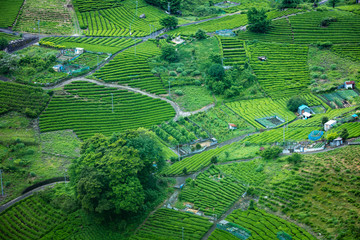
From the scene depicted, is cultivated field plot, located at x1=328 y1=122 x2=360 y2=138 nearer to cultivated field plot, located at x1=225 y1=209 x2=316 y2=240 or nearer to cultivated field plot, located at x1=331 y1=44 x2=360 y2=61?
cultivated field plot, located at x1=225 y1=209 x2=316 y2=240

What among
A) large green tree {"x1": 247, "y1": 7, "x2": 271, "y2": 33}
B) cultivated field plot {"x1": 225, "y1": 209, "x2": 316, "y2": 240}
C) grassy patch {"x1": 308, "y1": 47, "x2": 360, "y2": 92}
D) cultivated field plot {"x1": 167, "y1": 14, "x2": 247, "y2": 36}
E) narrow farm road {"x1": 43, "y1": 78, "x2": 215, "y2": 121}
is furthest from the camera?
cultivated field plot {"x1": 167, "y1": 14, "x2": 247, "y2": 36}

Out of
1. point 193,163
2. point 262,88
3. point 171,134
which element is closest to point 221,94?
point 262,88

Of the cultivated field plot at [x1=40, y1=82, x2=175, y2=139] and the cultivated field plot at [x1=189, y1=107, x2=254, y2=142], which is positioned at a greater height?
the cultivated field plot at [x1=40, y1=82, x2=175, y2=139]

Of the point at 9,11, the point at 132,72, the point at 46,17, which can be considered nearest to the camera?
the point at 132,72

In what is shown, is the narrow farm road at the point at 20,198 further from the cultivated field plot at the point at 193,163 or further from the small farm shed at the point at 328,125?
the small farm shed at the point at 328,125

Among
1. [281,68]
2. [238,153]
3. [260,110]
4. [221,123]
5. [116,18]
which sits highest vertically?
[116,18]

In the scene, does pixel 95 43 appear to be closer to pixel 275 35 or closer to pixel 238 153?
pixel 275 35

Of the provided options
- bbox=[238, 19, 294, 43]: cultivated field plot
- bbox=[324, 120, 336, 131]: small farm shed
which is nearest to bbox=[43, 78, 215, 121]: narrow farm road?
bbox=[324, 120, 336, 131]: small farm shed

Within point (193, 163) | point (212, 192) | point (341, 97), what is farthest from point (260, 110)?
point (212, 192)
